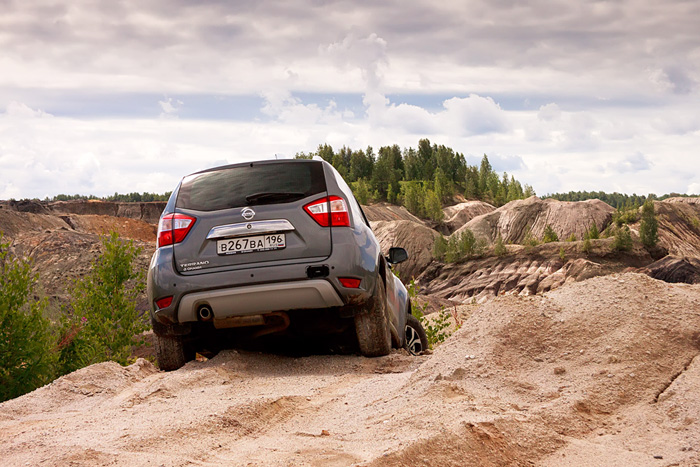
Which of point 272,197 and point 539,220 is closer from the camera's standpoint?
point 272,197

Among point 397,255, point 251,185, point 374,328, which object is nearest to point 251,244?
point 251,185

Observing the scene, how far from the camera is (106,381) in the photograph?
6.80m

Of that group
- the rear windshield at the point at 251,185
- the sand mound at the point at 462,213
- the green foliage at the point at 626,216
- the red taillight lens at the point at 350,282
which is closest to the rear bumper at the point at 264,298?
the red taillight lens at the point at 350,282

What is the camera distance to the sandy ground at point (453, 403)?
3707 mm

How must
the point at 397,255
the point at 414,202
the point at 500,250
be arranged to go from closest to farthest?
the point at 397,255
the point at 500,250
the point at 414,202

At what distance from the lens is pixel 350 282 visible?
6605 millimetres

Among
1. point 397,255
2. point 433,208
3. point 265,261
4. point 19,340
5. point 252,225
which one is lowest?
point 433,208

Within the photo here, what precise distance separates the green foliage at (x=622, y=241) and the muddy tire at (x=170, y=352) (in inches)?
3804

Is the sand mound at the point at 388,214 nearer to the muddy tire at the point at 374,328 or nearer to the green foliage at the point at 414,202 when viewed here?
the green foliage at the point at 414,202

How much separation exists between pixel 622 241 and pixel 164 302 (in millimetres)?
97523

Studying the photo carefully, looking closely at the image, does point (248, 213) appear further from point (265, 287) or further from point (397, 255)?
point (397, 255)

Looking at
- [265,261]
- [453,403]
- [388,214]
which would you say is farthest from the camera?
[388,214]

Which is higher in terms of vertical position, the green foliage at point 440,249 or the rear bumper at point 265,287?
the rear bumper at point 265,287

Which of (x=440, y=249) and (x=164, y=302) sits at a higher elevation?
(x=164, y=302)
